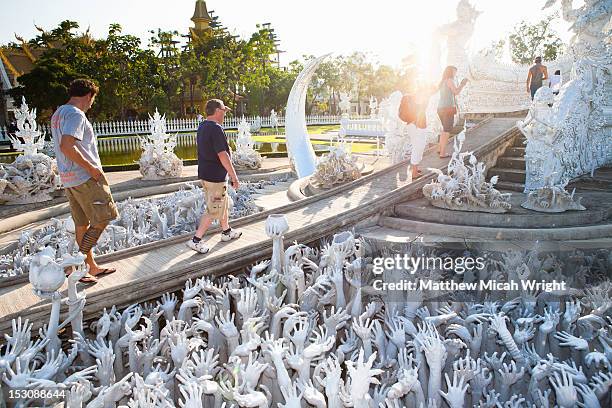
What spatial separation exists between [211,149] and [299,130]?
6454 mm

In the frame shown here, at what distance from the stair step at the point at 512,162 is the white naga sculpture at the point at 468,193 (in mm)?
2264

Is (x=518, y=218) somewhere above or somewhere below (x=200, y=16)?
below

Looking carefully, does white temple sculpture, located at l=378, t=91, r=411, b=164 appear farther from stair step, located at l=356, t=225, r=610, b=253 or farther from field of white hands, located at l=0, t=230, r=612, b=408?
field of white hands, located at l=0, t=230, r=612, b=408

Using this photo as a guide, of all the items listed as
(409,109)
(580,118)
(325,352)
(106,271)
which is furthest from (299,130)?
(325,352)

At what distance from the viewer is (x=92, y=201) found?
397cm

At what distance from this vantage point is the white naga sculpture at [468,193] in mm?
5824

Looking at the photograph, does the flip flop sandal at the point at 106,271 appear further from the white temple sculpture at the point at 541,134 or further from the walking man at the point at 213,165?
the white temple sculpture at the point at 541,134

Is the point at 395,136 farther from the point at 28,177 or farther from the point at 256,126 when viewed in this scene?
the point at 256,126

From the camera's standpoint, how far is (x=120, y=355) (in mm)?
3508

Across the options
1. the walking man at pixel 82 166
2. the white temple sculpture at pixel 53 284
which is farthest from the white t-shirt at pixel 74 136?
the white temple sculpture at pixel 53 284

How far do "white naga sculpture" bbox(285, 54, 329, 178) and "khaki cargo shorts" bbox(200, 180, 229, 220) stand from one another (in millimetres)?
5780

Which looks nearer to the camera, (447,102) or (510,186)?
(510,186)

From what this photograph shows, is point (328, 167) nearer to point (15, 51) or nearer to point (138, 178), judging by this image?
point (138, 178)

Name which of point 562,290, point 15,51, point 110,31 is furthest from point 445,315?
point 15,51
